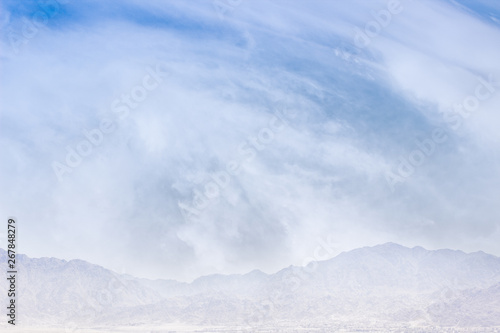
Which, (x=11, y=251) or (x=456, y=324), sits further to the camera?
(x=456, y=324)

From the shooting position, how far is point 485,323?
191875 millimetres

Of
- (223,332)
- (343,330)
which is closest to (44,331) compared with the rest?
(223,332)

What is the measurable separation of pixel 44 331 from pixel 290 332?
84062mm

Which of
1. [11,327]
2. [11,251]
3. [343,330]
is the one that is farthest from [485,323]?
[11,251]

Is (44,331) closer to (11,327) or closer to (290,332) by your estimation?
(11,327)

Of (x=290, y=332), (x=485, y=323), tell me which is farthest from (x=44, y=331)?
(x=485, y=323)

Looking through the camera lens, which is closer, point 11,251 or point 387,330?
point 11,251

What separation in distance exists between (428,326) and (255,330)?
193ft

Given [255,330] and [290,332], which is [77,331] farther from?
[290,332]

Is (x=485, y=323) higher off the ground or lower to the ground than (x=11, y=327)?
lower

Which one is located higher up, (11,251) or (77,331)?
(77,331)

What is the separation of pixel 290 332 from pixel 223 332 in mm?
25404

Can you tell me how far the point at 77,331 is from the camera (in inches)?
7776

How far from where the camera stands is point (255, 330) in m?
195
